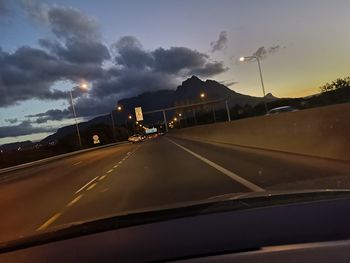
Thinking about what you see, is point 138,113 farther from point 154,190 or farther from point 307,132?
point 154,190

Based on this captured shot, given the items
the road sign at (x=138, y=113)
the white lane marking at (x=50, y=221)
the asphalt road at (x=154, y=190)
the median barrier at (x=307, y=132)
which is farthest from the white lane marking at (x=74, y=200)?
the road sign at (x=138, y=113)

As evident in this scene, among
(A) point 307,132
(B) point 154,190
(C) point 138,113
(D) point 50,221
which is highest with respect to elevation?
(C) point 138,113

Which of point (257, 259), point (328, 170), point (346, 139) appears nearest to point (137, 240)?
point (257, 259)

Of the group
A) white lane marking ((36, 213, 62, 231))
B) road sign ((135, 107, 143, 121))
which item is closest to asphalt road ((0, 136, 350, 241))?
white lane marking ((36, 213, 62, 231))

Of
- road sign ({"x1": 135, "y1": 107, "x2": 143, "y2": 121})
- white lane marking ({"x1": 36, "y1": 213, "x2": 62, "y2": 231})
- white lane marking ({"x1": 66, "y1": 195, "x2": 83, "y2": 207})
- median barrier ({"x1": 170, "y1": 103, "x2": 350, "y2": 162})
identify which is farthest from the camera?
road sign ({"x1": 135, "y1": 107, "x2": 143, "y2": 121})

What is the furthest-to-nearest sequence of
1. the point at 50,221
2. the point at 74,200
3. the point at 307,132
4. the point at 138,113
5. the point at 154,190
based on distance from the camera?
the point at 138,113, the point at 307,132, the point at 74,200, the point at 154,190, the point at 50,221

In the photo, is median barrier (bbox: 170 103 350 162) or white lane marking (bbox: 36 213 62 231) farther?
median barrier (bbox: 170 103 350 162)

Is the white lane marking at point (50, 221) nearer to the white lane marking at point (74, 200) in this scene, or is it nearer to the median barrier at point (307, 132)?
the white lane marking at point (74, 200)

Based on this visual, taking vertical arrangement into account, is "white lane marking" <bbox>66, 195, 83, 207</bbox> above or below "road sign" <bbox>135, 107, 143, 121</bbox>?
below

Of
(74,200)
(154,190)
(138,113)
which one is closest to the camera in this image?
(154,190)

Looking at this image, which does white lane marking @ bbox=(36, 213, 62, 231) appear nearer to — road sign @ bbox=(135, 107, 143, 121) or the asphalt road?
the asphalt road

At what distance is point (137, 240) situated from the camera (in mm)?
3838

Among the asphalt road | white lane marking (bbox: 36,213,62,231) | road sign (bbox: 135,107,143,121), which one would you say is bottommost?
the asphalt road

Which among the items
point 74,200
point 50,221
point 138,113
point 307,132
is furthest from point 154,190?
point 138,113
